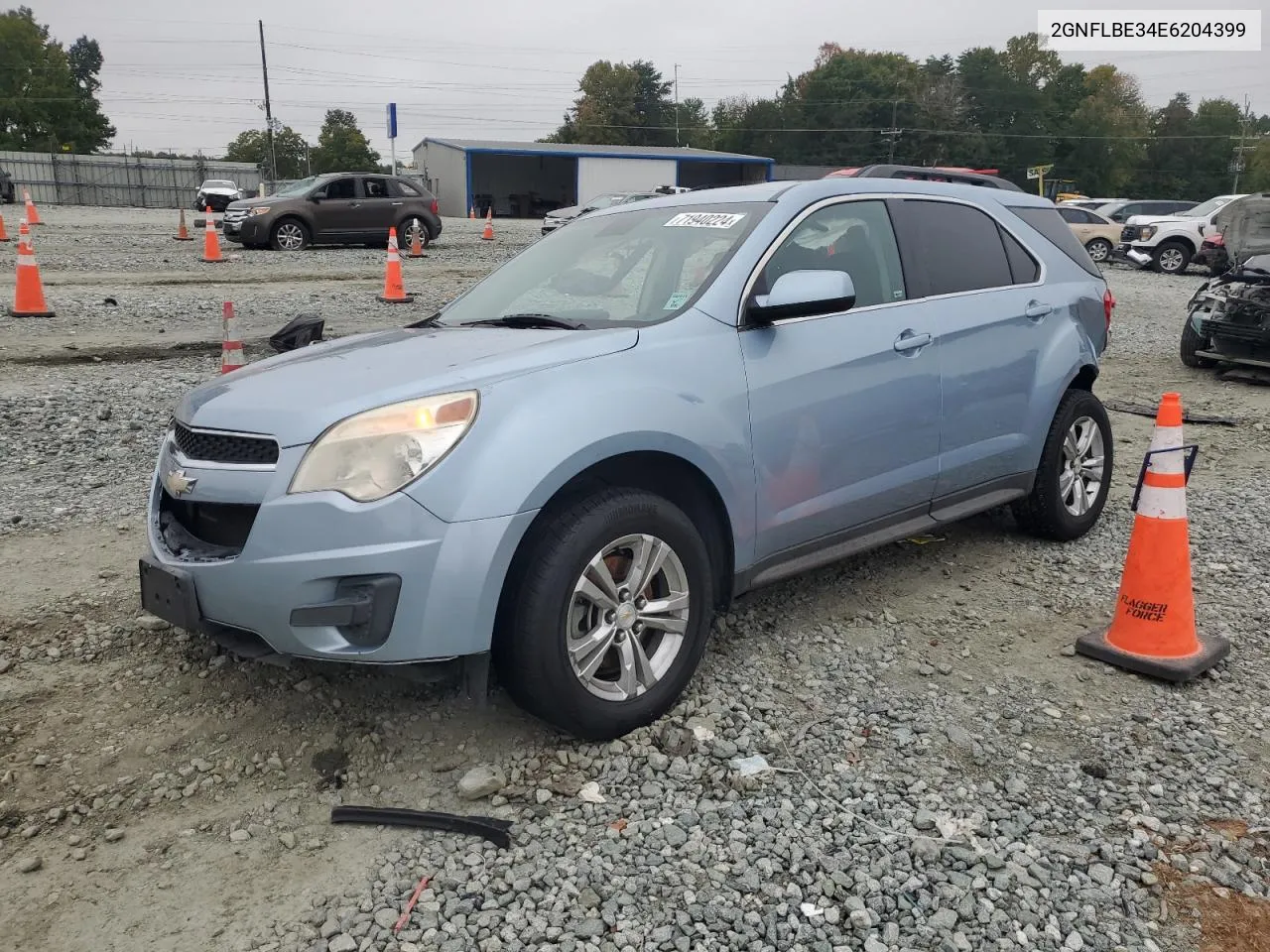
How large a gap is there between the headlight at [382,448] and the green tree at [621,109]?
10005cm

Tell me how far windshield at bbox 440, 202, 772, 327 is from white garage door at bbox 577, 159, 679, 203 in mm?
55037

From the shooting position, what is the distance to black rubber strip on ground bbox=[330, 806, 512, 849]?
2805 mm

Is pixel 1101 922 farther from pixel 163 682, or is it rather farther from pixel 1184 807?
pixel 163 682

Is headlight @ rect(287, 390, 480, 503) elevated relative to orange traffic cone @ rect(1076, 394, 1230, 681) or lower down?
elevated

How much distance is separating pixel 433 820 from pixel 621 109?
343ft

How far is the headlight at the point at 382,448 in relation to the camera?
9.32ft

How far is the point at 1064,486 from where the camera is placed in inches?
204

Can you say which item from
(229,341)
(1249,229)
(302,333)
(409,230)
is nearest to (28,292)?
(229,341)

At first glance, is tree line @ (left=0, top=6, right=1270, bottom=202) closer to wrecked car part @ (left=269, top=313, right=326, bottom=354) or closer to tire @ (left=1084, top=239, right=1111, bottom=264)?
tire @ (left=1084, top=239, right=1111, bottom=264)

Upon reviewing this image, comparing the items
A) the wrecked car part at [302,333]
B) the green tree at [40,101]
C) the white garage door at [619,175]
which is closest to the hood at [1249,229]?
the wrecked car part at [302,333]

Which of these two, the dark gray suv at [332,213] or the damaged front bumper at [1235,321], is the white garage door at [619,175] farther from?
the damaged front bumper at [1235,321]

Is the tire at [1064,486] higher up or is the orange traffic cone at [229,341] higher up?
the orange traffic cone at [229,341]

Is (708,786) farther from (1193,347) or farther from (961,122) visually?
(961,122)

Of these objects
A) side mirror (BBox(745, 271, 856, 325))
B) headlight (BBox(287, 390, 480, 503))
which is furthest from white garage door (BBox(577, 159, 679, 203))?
headlight (BBox(287, 390, 480, 503))
